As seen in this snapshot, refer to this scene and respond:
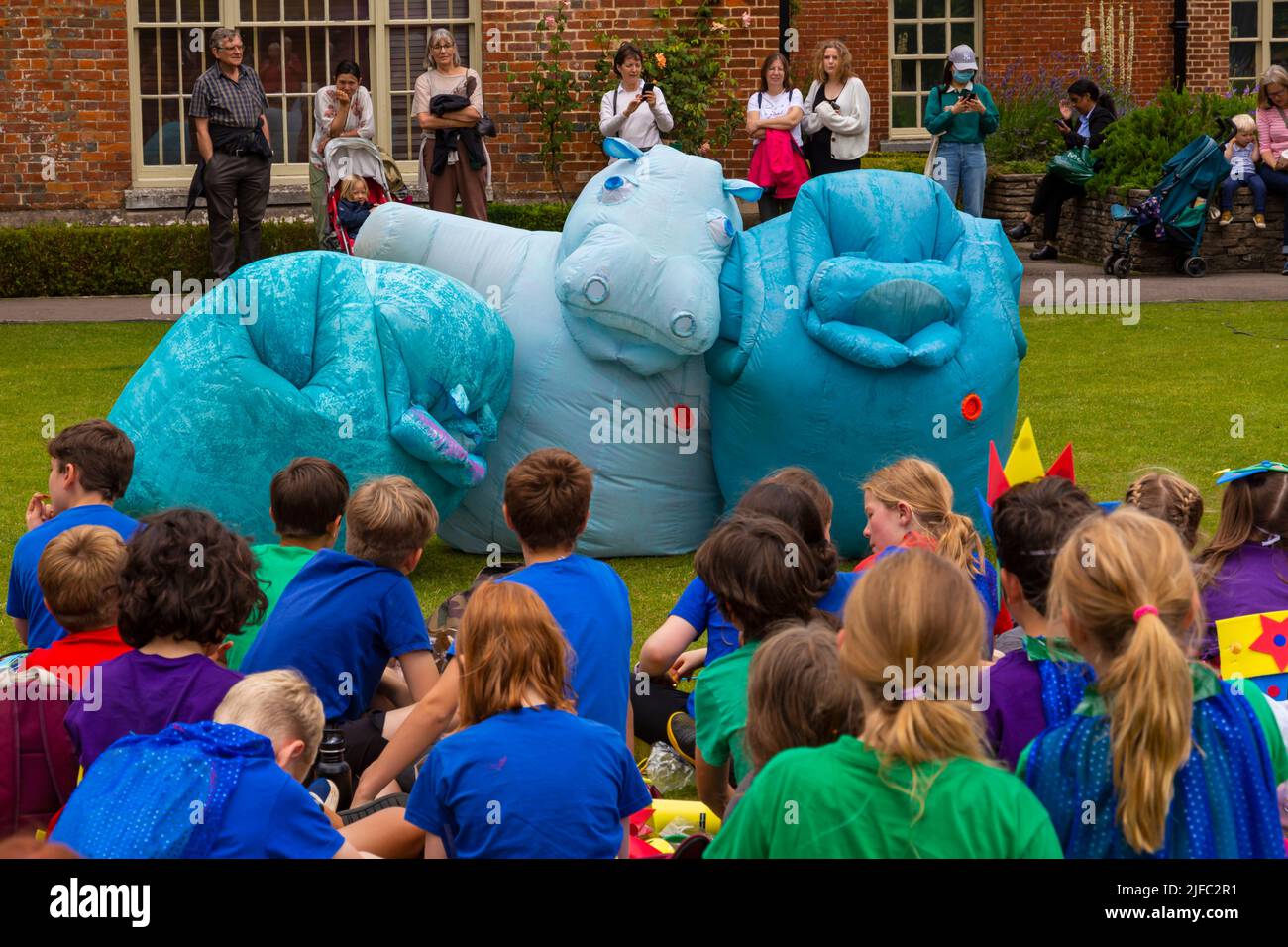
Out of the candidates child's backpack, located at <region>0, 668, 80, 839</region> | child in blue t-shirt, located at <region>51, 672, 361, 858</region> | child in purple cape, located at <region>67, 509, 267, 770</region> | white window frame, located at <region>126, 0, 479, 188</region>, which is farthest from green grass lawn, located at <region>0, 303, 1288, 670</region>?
white window frame, located at <region>126, 0, 479, 188</region>

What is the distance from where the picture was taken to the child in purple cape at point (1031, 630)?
9.99 ft

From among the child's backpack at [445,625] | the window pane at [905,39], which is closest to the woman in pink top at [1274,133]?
the window pane at [905,39]

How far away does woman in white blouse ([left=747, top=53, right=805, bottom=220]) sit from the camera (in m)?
12.1

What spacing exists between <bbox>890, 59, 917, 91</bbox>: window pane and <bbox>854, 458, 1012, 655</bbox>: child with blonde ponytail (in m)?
16.5

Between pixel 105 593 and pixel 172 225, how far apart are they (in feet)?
36.4

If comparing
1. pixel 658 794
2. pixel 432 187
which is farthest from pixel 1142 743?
pixel 432 187

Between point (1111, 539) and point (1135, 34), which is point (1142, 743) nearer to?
point (1111, 539)

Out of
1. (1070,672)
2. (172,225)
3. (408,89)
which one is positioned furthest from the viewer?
(408,89)

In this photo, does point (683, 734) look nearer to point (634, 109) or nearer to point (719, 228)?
point (719, 228)

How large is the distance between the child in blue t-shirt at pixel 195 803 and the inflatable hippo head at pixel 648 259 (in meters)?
3.76

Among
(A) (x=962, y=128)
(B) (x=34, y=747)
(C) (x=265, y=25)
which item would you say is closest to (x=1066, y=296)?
(A) (x=962, y=128)

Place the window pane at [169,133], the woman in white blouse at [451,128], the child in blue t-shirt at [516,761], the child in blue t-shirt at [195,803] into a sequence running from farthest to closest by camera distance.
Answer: the window pane at [169,133] < the woman in white blouse at [451,128] < the child in blue t-shirt at [516,761] < the child in blue t-shirt at [195,803]

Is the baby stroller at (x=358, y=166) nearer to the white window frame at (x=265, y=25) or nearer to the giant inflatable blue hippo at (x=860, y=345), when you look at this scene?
the white window frame at (x=265, y=25)
